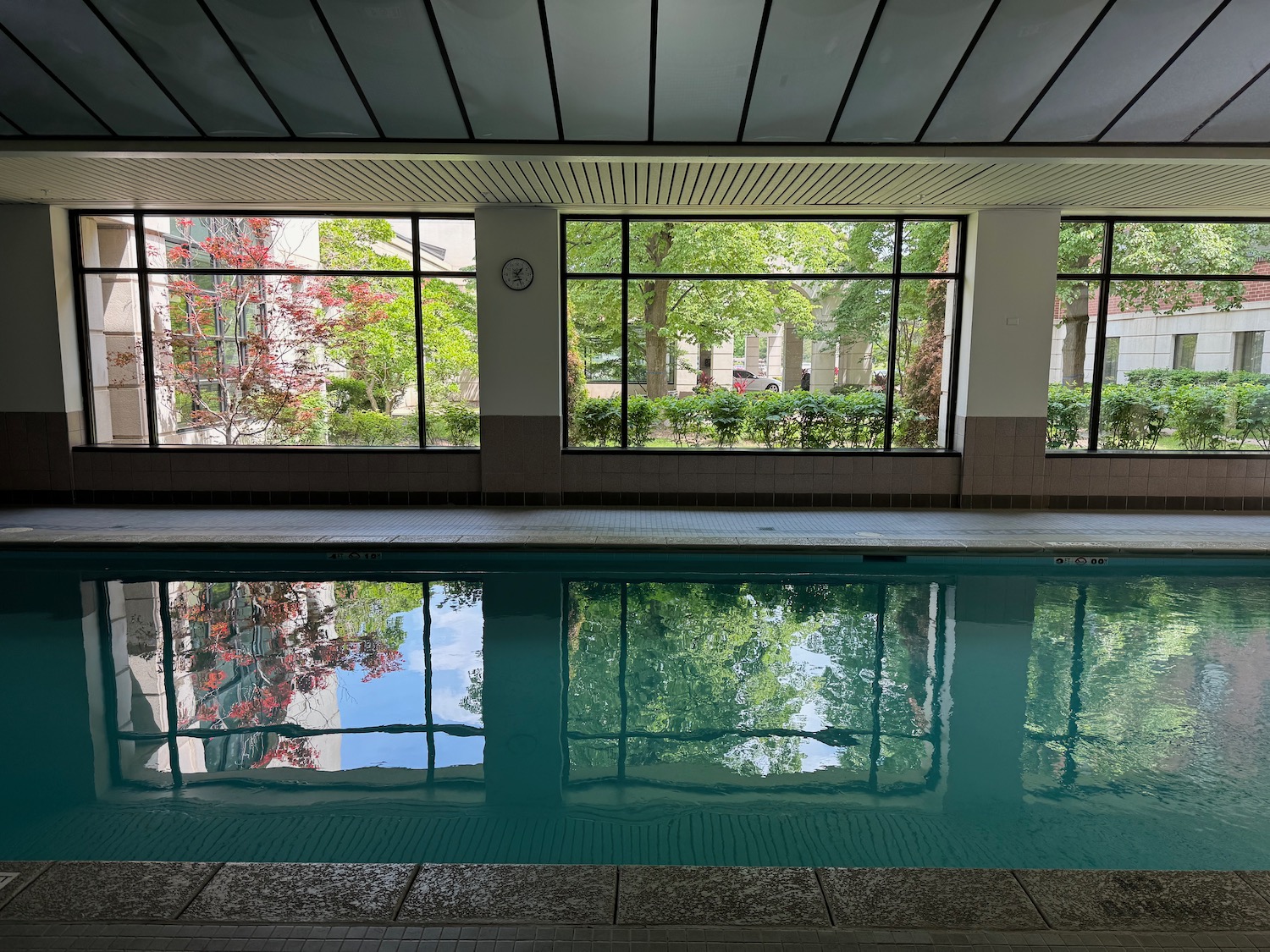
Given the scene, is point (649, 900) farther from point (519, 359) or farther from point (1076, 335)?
point (1076, 335)

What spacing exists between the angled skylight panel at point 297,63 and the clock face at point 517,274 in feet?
7.99

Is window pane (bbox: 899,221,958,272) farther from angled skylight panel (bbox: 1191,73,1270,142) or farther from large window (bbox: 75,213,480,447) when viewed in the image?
large window (bbox: 75,213,480,447)

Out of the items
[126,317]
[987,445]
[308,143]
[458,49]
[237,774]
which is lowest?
[237,774]

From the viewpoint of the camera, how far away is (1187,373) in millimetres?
8891

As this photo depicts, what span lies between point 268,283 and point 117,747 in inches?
243

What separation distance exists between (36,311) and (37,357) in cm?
46

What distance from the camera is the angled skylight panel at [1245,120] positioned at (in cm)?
571

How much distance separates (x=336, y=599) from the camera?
20.0 ft

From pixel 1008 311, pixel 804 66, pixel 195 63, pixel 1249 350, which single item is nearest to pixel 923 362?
pixel 1008 311

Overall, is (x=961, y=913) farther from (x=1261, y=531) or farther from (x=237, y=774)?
(x=1261, y=531)

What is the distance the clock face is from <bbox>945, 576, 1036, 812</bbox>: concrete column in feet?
16.4

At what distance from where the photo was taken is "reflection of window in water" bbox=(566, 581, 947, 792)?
3.68 m

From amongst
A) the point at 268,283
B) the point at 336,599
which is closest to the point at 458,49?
the point at 336,599

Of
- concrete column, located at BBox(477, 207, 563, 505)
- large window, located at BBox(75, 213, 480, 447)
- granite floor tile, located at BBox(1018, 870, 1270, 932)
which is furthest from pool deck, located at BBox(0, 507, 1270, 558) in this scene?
granite floor tile, located at BBox(1018, 870, 1270, 932)
